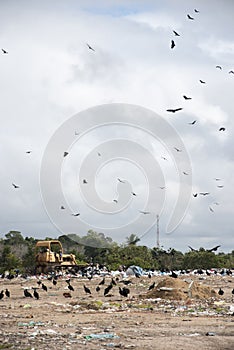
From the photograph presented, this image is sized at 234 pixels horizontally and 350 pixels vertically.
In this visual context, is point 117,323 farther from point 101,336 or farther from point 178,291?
point 178,291

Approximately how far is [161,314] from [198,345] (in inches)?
144

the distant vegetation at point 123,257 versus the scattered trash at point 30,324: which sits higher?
the distant vegetation at point 123,257

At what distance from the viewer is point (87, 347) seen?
282 inches

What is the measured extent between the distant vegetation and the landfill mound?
1358 cm

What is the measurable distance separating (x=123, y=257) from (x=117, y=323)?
25.0 meters

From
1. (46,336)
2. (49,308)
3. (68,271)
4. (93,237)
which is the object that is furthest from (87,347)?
(93,237)

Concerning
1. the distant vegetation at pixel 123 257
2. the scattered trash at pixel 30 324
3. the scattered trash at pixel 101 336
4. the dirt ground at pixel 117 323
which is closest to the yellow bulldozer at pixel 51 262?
the distant vegetation at pixel 123 257

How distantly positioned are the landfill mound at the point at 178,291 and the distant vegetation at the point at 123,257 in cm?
1358

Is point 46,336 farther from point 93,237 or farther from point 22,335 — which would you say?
point 93,237

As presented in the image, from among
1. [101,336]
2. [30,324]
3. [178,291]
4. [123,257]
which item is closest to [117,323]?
[30,324]

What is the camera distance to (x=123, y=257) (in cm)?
3447

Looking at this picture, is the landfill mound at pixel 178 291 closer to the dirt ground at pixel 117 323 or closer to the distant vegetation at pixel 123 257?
the dirt ground at pixel 117 323

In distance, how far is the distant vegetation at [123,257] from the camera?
32594 mm

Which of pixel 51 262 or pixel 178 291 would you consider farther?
pixel 51 262
